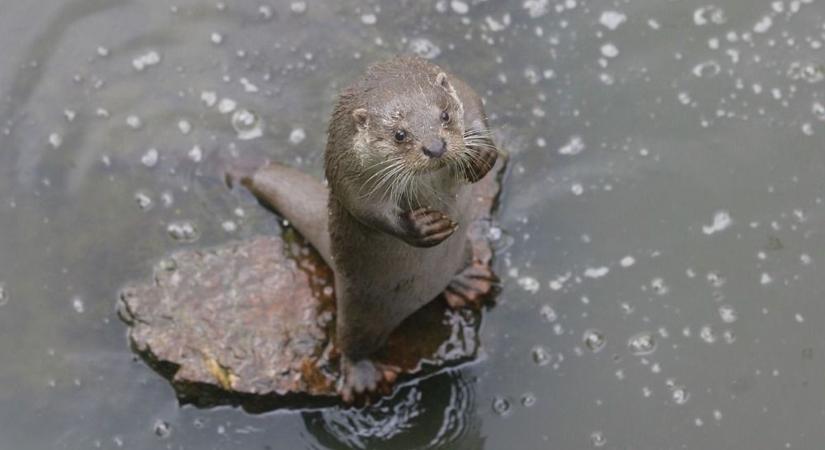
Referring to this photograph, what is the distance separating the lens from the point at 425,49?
178 inches

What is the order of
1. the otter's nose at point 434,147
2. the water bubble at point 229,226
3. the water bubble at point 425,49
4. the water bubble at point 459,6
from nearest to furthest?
the otter's nose at point 434,147 < the water bubble at point 229,226 < the water bubble at point 425,49 < the water bubble at point 459,6

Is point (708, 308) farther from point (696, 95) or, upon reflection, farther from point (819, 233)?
point (696, 95)

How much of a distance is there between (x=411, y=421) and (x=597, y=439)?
0.60m

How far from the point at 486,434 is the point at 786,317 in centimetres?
110

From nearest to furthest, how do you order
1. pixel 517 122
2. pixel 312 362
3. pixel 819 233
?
pixel 312 362
pixel 819 233
pixel 517 122

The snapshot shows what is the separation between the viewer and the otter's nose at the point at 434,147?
108 inches

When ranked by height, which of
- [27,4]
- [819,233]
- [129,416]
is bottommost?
[129,416]

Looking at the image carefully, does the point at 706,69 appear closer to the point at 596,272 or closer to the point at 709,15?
the point at 709,15

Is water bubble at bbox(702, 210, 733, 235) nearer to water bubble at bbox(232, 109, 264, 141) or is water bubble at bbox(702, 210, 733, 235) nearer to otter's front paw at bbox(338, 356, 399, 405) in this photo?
otter's front paw at bbox(338, 356, 399, 405)

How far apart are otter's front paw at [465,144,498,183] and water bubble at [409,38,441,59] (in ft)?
5.24

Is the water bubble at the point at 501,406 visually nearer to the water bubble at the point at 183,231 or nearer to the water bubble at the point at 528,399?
the water bubble at the point at 528,399

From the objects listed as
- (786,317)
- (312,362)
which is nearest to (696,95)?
(786,317)

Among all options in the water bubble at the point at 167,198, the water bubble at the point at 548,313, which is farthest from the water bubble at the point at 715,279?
the water bubble at the point at 167,198

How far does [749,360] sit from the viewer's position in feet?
12.4
